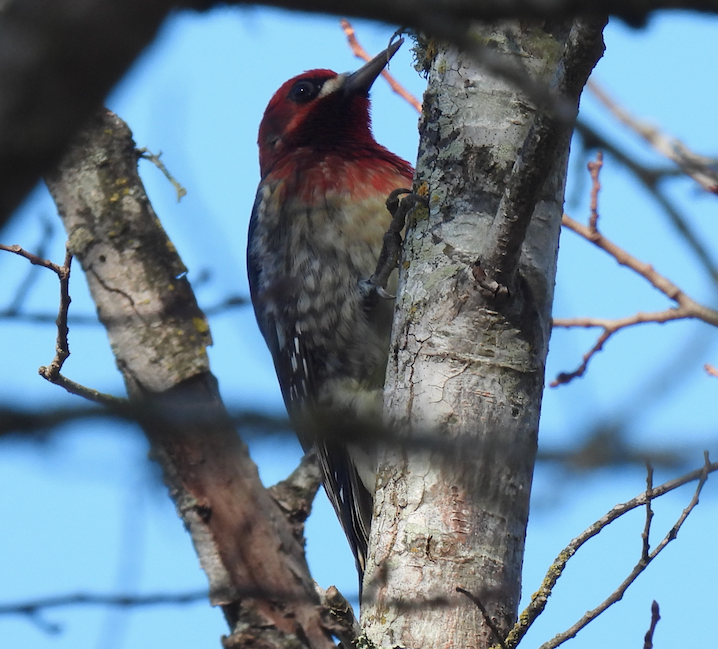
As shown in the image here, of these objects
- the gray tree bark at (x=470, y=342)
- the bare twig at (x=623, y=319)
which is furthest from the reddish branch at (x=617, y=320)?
the gray tree bark at (x=470, y=342)

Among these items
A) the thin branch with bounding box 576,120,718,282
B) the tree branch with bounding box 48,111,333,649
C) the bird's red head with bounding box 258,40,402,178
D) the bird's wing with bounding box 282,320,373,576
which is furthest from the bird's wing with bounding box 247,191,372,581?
the thin branch with bounding box 576,120,718,282

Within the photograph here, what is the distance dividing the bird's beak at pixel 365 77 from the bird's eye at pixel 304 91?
0.21 m

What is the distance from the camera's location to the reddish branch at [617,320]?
10.3ft

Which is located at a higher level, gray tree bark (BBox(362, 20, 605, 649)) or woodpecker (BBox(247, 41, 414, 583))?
woodpecker (BBox(247, 41, 414, 583))

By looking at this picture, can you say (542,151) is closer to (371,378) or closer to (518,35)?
(518,35)

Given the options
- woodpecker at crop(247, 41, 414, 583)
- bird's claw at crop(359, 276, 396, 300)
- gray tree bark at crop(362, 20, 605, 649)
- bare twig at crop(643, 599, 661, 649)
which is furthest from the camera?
woodpecker at crop(247, 41, 414, 583)

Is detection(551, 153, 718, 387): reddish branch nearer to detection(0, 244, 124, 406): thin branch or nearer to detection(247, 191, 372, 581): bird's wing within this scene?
detection(247, 191, 372, 581): bird's wing

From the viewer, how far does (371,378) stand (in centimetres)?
399

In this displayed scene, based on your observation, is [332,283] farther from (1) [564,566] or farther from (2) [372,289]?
(1) [564,566]

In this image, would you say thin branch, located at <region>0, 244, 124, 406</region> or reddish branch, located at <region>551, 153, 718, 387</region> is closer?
thin branch, located at <region>0, 244, 124, 406</region>

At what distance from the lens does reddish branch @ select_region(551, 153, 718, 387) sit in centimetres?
315

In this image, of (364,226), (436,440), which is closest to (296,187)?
(364,226)

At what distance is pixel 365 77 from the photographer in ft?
15.5

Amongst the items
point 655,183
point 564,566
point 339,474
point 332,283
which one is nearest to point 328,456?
point 339,474
